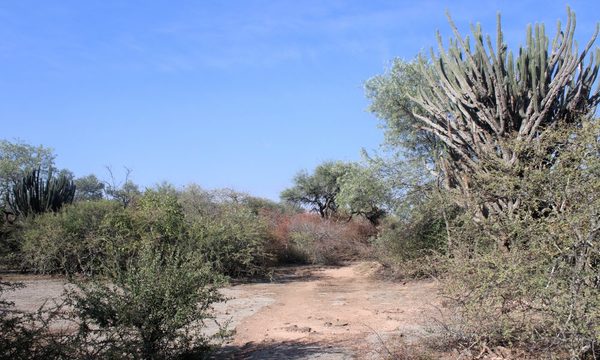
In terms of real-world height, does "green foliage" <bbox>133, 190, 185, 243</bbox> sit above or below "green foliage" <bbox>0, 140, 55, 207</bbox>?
below

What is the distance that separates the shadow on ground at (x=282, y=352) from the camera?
22.4 ft

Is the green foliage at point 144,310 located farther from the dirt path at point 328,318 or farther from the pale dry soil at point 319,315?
the dirt path at point 328,318

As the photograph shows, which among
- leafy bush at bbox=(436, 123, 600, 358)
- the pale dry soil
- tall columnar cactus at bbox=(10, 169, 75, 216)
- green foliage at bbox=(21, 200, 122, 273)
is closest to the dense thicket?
leafy bush at bbox=(436, 123, 600, 358)

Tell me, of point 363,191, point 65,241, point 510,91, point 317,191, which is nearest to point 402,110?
point 363,191

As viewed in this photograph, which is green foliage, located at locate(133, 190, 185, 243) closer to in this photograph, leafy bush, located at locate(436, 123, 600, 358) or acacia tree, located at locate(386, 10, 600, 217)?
acacia tree, located at locate(386, 10, 600, 217)

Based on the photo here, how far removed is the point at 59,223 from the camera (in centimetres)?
1712

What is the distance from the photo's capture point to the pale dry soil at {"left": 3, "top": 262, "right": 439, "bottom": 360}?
286 inches

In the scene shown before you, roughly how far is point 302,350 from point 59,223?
41.8 ft

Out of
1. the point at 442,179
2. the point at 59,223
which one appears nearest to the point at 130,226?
the point at 59,223

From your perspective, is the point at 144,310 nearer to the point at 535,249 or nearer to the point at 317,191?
the point at 535,249

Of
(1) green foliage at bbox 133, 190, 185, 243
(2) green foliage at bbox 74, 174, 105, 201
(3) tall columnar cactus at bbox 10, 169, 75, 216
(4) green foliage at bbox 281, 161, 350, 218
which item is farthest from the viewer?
(2) green foliage at bbox 74, 174, 105, 201

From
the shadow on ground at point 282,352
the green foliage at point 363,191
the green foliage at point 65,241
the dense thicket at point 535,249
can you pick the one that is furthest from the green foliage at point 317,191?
the shadow on ground at point 282,352

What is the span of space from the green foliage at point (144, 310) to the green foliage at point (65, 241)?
10.2 m

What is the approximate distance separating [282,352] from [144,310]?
217 cm
